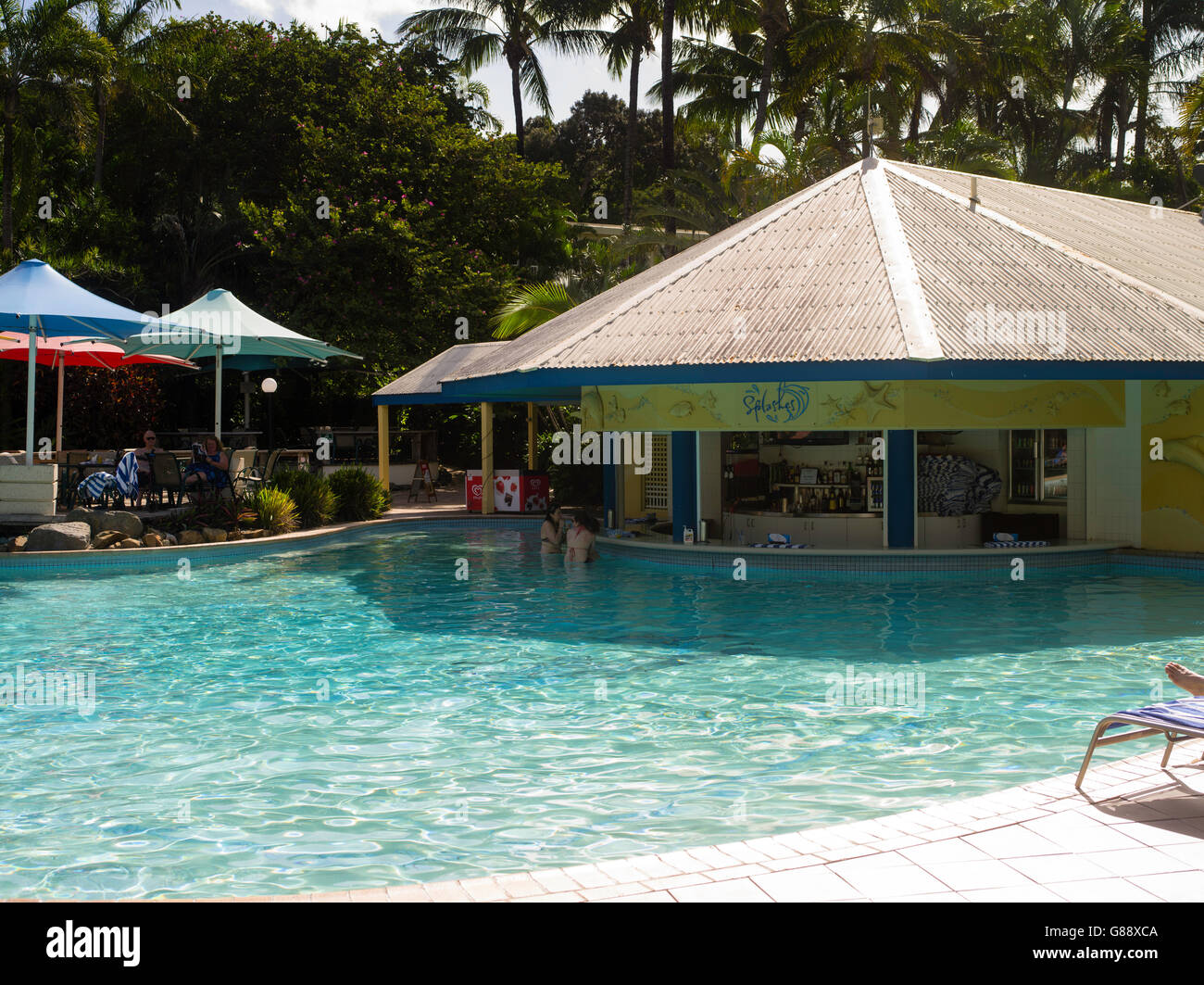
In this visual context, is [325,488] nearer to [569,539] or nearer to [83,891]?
[569,539]

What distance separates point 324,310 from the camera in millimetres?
29484

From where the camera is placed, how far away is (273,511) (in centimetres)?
1952

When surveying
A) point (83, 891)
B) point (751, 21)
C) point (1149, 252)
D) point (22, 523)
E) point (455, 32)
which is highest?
point (455, 32)

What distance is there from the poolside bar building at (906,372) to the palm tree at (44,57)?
605 inches

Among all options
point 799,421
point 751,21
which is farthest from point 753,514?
point 751,21

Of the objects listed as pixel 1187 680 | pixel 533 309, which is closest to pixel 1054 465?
pixel 533 309

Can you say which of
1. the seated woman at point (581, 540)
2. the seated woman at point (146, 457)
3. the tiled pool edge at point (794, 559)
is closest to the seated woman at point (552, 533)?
the seated woman at point (581, 540)

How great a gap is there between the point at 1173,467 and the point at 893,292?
532 centimetres

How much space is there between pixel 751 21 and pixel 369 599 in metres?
24.9

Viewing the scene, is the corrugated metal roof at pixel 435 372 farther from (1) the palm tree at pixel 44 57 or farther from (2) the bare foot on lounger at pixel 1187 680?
(2) the bare foot on lounger at pixel 1187 680

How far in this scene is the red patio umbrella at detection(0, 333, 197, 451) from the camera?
66.0 feet

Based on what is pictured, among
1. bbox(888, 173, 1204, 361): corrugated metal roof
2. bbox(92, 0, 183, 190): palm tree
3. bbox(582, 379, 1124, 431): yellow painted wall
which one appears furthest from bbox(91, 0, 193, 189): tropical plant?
bbox(888, 173, 1204, 361): corrugated metal roof

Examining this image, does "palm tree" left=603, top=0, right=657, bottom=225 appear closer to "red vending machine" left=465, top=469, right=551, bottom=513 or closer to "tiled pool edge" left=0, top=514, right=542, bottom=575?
"red vending machine" left=465, top=469, right=551, bottom=513

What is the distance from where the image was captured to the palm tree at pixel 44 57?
26953 millimetres
